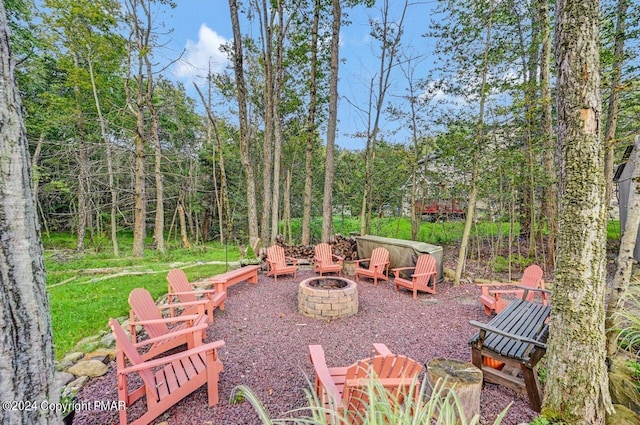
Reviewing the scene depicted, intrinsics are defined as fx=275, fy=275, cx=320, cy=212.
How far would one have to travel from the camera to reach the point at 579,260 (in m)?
1.88

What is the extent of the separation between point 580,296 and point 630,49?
22.2ft

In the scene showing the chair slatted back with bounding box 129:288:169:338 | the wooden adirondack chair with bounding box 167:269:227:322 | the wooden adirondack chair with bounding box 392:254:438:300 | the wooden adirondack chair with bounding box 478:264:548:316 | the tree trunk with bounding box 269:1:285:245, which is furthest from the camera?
the tree trunk with bounding box 269:1:285:245

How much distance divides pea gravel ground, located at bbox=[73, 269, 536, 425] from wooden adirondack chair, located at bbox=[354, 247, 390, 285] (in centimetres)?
23

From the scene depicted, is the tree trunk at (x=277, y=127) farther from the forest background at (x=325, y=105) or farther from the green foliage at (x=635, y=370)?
the green foliage at (x=635, y=370)

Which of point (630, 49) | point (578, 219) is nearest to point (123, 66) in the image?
point (578, 219)

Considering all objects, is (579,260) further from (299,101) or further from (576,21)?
(299,101)

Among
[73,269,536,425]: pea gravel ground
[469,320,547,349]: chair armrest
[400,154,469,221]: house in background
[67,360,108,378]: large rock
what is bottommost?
[73,269,536,425]: pea gravel ground

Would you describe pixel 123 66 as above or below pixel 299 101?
above

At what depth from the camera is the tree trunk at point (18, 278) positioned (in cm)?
113

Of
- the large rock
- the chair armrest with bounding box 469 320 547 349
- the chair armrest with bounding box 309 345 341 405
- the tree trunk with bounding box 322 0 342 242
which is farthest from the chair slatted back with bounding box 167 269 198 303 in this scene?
the tree trunk with bounding box 322 0 342 242

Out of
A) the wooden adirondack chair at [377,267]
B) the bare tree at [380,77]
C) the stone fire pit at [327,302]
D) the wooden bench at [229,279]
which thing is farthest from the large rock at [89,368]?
the bare tree at [380,77]

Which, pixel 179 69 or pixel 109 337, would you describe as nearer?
pixel 109 337

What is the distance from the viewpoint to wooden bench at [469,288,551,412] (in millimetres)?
2240

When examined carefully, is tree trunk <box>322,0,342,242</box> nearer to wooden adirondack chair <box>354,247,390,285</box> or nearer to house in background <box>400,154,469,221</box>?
wooden adirondack chair <box>354,247,390,285</box>
